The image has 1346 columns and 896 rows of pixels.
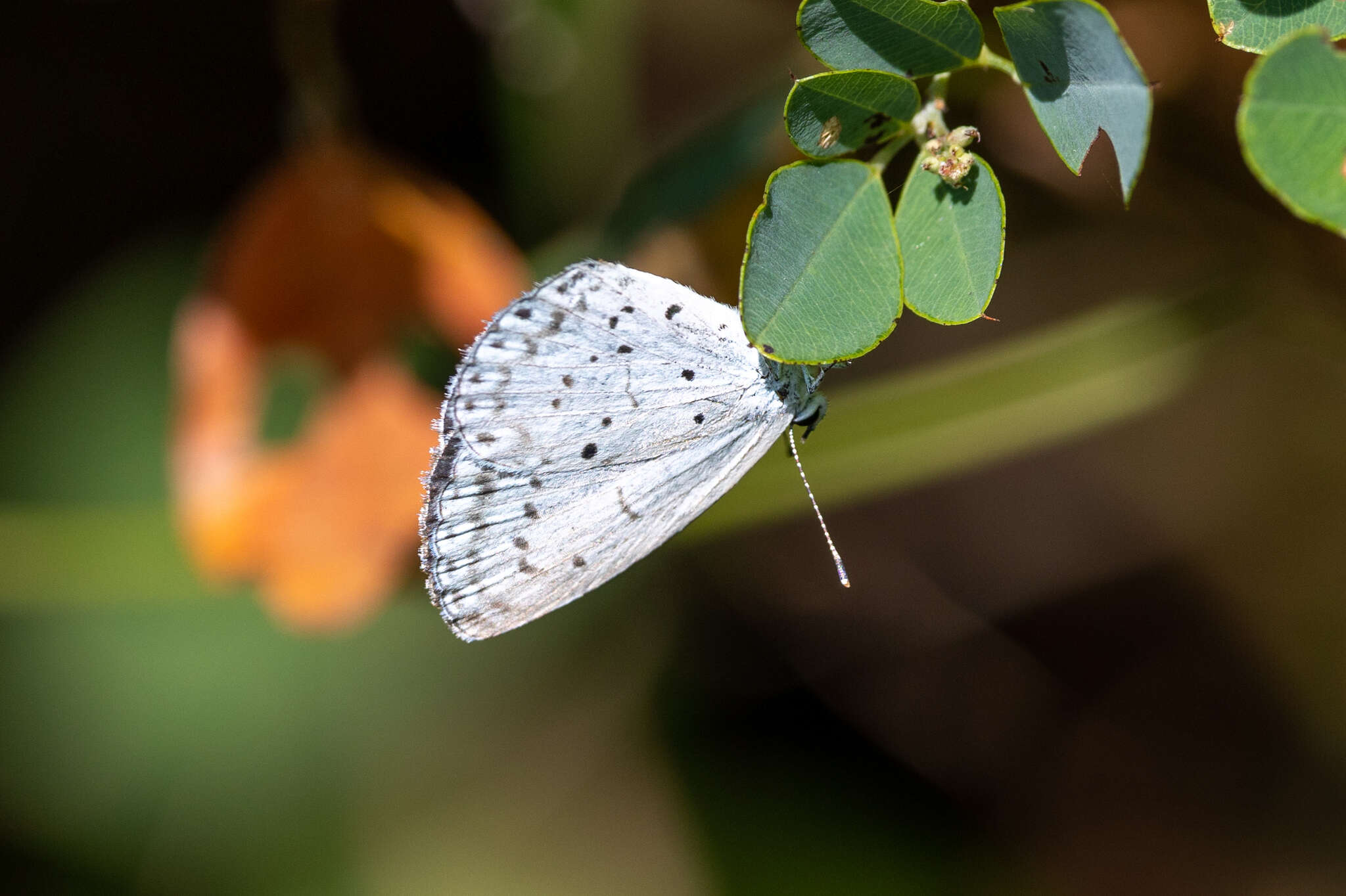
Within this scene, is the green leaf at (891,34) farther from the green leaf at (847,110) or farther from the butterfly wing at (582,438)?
the butterfly wing at (582,438)

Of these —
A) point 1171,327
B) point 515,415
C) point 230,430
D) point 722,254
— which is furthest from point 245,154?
point 1171,327

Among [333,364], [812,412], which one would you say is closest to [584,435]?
[812,412]

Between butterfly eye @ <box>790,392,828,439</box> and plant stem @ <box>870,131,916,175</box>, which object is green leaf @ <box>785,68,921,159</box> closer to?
plant stem @ <box>870,131,916,175</box>

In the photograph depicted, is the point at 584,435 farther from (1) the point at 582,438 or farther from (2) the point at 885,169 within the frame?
(2) the point at 885,169

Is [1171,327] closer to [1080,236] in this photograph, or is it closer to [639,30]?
[1080,236]

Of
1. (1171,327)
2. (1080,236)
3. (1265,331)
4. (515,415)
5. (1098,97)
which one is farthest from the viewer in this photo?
Result: (1080,236)

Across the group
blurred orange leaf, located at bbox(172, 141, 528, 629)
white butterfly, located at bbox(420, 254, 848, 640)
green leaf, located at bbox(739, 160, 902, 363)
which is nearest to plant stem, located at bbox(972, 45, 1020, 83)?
green leaf, located at bbox(739, 160, 902, 363)

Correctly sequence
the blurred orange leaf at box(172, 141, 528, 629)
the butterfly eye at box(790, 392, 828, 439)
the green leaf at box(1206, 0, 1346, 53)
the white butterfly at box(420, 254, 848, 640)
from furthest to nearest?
the blurred orange leaf at box(172, 141, 528, 629), the butterfly eye at box(790, 392, 828, 439), the white butterfly at box(420, 254, 848, 640), the green leaf at box(1206, 0, 1346, 53)
